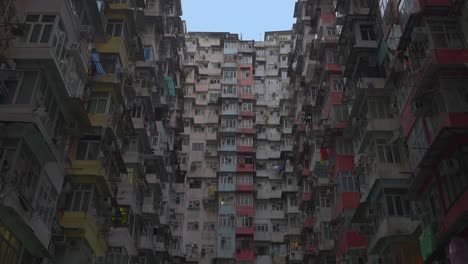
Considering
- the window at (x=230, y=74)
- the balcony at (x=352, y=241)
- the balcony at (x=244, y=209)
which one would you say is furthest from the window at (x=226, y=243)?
the window at (x=230, y=74)

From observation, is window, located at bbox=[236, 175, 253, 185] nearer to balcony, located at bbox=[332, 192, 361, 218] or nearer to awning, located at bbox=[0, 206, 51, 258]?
balcony, located at bbox=[332, 192, 361, 218]

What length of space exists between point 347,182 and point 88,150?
15269mm

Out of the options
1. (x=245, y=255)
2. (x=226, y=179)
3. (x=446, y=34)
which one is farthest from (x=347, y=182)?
(x=226, y=179)

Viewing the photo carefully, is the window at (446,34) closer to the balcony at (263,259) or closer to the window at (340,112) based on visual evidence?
the window at (340,112)

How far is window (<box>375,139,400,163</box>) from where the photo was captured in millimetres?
24672

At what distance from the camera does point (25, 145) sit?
695 inches

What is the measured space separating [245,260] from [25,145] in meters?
33.9

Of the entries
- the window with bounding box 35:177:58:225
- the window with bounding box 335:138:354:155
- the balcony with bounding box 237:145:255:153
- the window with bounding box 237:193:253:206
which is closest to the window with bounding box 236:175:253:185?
the window with bounding box 237:193:253:206

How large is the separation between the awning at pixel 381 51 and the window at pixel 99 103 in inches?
571

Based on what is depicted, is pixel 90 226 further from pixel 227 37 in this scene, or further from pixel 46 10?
pixel 227 37

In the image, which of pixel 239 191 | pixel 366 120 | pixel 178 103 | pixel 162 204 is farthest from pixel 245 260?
pixel 366 120

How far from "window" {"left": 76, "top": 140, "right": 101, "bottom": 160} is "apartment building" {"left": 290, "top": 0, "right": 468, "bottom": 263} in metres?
13.2

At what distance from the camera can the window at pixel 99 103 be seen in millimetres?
26312

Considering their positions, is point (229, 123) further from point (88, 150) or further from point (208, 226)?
point (88, 150)
